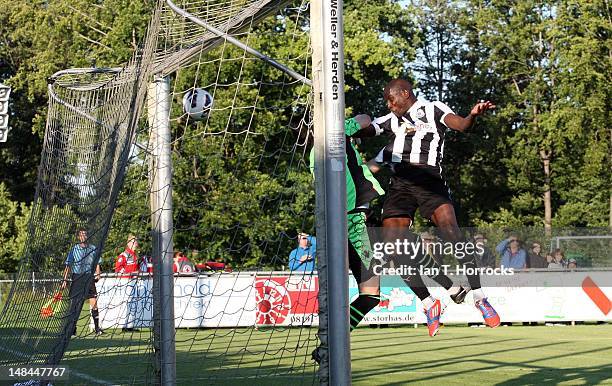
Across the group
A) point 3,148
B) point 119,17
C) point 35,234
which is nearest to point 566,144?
point 119,17

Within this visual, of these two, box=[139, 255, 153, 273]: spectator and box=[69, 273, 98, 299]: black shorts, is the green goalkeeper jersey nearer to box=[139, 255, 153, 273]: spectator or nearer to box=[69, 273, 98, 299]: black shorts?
box=[69, 273, 98, 299]: black shorts

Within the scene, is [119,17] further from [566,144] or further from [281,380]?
[281,380]

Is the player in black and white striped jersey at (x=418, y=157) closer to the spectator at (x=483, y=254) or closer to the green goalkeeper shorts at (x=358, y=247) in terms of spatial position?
the green goalkeeper shorts at (x=358, y=247)

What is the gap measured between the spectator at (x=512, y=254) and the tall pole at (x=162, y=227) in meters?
14.4

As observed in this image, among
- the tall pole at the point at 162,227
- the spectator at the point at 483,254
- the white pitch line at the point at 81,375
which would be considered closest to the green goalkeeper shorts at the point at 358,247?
the tall pole at the point at 162,227

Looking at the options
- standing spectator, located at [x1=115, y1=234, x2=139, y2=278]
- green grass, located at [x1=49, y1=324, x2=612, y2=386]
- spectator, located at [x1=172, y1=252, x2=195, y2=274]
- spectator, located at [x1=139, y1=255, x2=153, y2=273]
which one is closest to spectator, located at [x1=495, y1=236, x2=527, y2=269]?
green grass, located at [x1=49, y1=324, x2=612, y2=386]

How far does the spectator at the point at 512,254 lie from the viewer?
2305 centimetres

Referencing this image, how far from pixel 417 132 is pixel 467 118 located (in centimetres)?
64

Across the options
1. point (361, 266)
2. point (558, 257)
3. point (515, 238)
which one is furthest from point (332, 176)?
point (515, 238)

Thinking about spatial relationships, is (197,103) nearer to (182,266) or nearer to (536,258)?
(182,266)

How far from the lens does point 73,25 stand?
137 ft

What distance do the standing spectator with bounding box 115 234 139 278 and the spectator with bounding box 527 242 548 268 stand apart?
39.9ft

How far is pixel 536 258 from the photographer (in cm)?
2447

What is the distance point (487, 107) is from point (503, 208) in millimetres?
40338
